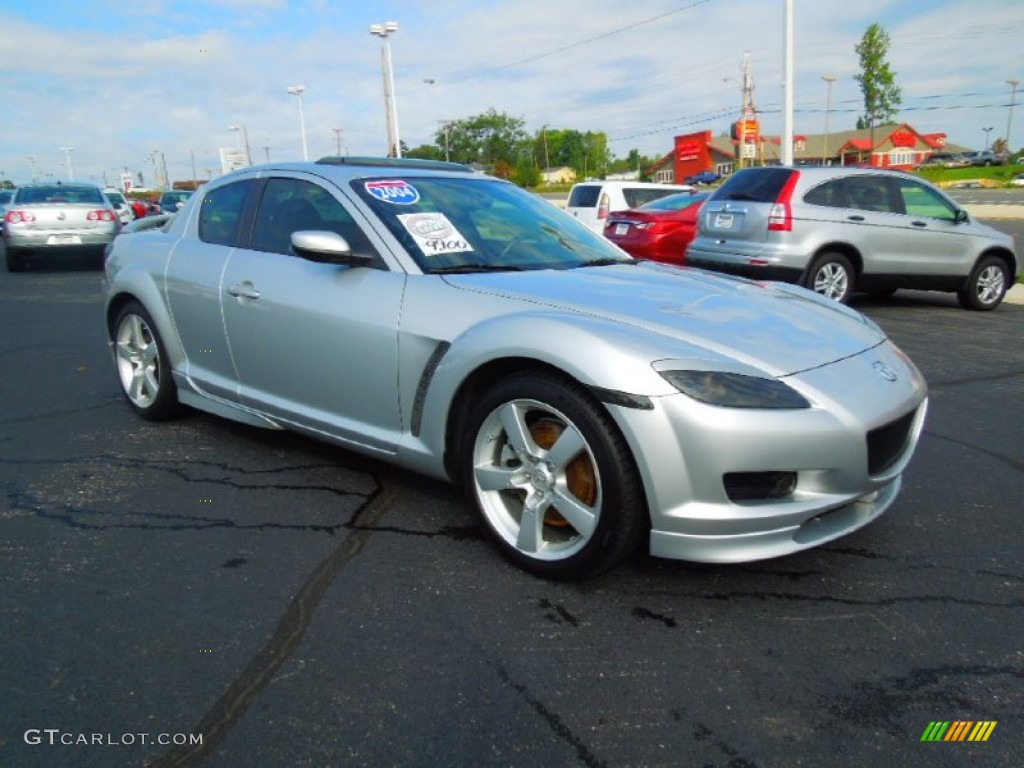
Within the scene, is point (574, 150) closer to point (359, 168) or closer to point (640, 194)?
point (640, 194)

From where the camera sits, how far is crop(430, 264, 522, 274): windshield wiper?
3350 mm

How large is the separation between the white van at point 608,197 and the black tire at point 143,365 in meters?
9.86

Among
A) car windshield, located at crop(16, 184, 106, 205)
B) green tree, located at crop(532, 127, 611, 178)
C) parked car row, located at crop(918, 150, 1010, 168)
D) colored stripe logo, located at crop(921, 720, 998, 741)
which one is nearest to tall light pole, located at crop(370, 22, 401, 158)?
car windshield, located at crop(16, 184, 106, 205)

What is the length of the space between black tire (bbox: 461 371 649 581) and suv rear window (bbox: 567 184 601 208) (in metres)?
11.8

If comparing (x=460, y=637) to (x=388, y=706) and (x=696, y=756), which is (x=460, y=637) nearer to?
(x=388, y=706)

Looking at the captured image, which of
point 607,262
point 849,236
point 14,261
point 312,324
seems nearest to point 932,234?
point 849,236

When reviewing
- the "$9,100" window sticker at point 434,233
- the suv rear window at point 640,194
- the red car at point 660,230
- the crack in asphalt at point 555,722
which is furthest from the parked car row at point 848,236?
the crack in asphalt at point 555,722

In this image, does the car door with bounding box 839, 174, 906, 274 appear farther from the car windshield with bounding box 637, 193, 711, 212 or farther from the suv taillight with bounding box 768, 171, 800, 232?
the car windshield with bounding box 637, 193, 711, 212

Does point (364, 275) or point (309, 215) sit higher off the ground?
point (309, 215)

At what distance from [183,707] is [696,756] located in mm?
1351

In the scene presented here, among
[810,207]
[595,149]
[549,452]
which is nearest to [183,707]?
[549,452]

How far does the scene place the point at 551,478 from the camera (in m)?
2.81

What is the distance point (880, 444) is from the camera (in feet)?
9.03

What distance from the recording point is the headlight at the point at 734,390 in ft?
8.30
